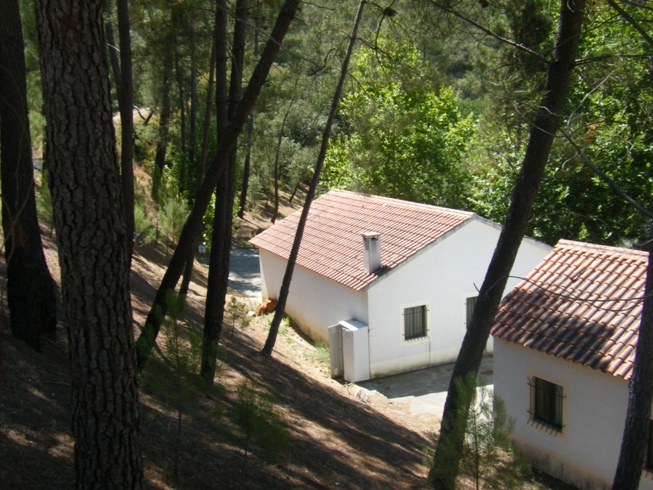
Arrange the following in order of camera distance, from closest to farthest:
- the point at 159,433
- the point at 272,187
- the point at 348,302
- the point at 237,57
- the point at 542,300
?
the point at 159,433 < the point at 237,57 < the point at 542,300 < the point at 348,302 < the point at 272,187

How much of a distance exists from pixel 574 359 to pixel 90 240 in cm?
889

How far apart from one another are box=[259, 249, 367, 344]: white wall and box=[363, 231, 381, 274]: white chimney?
2.51 ft

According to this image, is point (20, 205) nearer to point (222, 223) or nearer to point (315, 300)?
point (222, 223)

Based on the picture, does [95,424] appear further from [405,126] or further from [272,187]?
[272,187]

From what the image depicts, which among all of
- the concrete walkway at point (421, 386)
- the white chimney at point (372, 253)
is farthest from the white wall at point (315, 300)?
the concrete walkway at point (421, 386)

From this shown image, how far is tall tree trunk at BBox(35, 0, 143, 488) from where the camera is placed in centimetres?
439

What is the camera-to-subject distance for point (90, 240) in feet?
15.1

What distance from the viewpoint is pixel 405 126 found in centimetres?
2752

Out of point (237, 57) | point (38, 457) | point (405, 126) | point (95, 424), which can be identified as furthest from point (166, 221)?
point (95, 424)

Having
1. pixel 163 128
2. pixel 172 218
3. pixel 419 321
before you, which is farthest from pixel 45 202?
pixel 163 128

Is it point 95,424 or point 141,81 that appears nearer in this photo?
point 95,424

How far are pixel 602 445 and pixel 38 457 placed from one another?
874 centimetres

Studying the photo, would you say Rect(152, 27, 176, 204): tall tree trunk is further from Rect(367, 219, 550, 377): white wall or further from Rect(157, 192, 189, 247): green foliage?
Rect(367, 219, 550, 377): white wall

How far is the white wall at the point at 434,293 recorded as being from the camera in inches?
693
